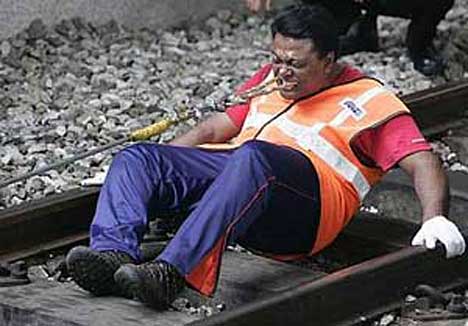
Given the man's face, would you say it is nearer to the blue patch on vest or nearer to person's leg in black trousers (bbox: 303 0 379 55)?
the blue patch on vest

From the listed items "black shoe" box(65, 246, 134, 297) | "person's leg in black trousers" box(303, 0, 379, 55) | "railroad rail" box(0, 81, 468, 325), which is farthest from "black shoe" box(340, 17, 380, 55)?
"black shoe" box(65, 246, 134, 297)

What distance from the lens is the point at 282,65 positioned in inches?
244

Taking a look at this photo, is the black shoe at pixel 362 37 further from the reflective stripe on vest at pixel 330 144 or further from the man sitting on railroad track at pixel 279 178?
the reflective stripe on vest at pixel 330 144

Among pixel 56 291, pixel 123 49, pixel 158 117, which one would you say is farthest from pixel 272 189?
pixel 123 49

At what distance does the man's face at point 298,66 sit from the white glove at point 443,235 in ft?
2.14

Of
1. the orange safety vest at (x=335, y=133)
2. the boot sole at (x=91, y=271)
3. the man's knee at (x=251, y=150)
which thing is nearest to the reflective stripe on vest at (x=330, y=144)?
the orange safety vest at (x=335, y=133)

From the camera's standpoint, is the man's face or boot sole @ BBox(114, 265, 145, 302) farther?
the man's face

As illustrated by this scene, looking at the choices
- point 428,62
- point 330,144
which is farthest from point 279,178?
point 428,62

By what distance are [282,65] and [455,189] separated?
1.18 m

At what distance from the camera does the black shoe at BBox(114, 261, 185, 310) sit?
5.66 m

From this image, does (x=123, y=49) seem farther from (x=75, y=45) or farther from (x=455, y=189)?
(x=455, y=189)

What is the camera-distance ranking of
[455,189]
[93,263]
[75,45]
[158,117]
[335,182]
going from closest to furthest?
[93,263]
[335,182]
[455,189]
[158,117]
[75,45]

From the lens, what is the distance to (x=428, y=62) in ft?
32.6

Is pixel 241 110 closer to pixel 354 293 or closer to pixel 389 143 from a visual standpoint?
pixel 389 143
